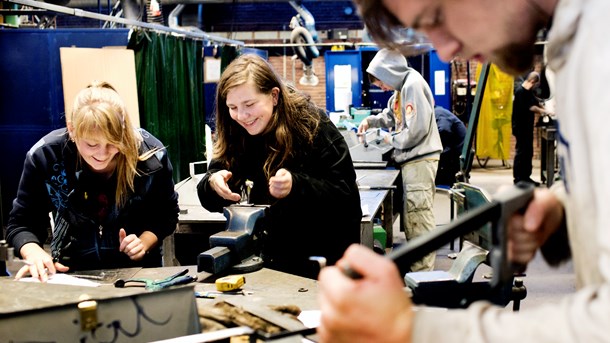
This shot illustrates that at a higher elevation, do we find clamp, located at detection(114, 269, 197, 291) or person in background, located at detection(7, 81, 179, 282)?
person in background, located at detection(7, 81, 179, 282)

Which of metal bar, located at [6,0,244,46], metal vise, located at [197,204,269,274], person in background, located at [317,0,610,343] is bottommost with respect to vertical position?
metal vise, located at [197,204,269,274]

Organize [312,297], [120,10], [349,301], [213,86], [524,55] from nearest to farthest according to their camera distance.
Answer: [349,301] → [524,55] → [312,297] → [213,86] → [120,10]

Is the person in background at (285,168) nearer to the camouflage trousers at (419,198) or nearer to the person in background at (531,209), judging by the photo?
the person in background at (531,209)

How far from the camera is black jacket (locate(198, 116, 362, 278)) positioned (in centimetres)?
238

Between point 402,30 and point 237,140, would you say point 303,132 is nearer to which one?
point 237,140

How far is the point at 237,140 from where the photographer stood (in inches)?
98.5

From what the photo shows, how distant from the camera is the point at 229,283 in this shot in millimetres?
1932

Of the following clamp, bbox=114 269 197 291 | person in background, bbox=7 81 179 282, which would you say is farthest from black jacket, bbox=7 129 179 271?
clamp, bbox=114 269 197 291

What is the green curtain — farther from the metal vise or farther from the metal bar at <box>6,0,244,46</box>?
the metal vise

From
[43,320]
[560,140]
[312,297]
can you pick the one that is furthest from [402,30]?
[312,297]

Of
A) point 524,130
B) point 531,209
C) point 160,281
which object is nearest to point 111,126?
point 160,281

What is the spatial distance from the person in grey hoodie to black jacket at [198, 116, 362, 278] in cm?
233

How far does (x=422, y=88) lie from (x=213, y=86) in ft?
10.1

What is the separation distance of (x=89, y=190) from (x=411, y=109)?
9.25 feet
